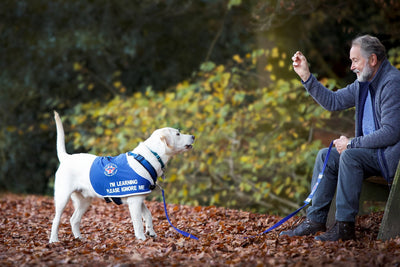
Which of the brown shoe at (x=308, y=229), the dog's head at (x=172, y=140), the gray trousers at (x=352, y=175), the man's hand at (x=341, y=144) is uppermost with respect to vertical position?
the dog's head at (x=172, y=140)

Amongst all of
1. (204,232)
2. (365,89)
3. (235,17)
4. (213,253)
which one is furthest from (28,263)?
→ (235,17)

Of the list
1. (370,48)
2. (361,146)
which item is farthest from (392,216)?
(370,48)

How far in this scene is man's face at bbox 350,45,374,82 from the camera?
13.3 feet

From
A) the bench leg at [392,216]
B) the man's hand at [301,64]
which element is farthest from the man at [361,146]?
the bench leg at [392,216]

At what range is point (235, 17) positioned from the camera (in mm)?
11055

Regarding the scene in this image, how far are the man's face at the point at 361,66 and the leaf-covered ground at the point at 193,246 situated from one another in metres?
1.40

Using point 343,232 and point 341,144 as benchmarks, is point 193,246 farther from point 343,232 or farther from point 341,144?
point 341,144

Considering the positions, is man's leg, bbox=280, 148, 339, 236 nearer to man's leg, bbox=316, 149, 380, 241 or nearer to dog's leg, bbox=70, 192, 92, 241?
man's leg, bbox=316, 149, 380, 241

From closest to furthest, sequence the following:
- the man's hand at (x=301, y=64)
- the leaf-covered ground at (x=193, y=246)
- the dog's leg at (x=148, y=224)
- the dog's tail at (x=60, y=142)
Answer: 1. the leaf-covered ground at (x=193, y=246)
2. the man's hand at (x=301, y=64)
3. the dog's leg at (x=148, y=224)
4. the dog's tail at (x=60, y=142)

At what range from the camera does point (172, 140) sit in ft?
14.7

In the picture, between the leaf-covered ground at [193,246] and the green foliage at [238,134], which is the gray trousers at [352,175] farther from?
the green foliage at [238,134]

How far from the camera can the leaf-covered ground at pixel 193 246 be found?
131 inches

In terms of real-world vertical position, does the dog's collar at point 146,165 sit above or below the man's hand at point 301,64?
below

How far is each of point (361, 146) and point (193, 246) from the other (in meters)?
1.65
